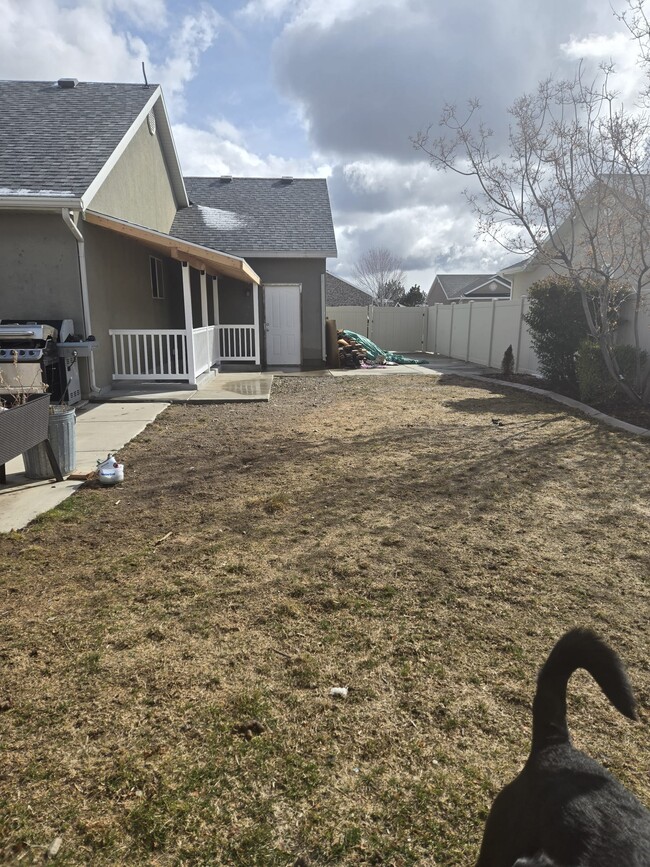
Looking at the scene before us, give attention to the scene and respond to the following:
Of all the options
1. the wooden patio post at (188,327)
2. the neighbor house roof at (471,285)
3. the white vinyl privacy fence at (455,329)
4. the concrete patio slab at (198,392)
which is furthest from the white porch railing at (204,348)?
the neighbor house roof at (471,285)

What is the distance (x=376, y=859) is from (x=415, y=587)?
1.77m

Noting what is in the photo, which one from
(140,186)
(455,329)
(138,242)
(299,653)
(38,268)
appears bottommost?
(299,653)

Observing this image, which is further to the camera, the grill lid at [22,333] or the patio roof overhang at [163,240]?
the patio roof overhang at [163,240]

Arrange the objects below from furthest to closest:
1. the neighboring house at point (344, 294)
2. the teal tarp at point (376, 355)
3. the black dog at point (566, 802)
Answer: the neighboring house at point (344, 294) → the teal tarp at point (376, 355) → the black dog at point (566, 802)

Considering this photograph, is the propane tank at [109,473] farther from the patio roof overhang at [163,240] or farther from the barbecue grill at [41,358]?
the patio roof overhang at [163,240]

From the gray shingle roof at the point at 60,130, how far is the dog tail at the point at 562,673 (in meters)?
9.61

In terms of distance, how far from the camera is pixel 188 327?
10.5 m

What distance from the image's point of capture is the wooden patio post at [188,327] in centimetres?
1033

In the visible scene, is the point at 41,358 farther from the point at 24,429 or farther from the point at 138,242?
the point at 138,242

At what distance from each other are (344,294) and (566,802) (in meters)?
51.9

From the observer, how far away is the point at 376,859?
1.74 m

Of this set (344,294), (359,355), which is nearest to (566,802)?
(359,355)

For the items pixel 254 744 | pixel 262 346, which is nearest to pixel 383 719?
pixel 254 744

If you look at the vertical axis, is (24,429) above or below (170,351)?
below
